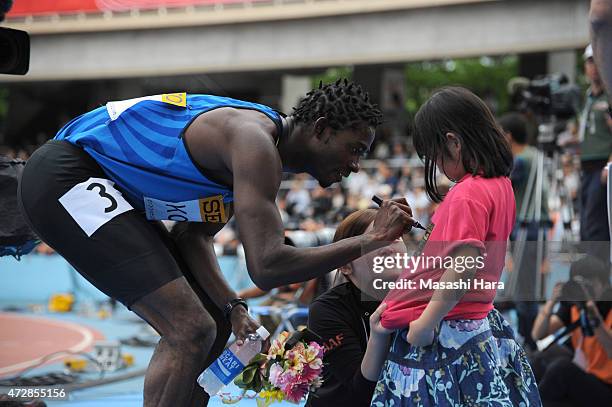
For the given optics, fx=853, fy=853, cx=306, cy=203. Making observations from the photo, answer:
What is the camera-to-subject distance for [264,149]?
3062 millimetres

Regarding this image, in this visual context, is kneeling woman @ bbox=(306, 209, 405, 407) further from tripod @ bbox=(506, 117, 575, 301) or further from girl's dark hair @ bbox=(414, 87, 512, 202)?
tripod @ bbox=(506, 117, 575, 301)

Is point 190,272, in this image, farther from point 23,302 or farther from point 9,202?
point 23,302

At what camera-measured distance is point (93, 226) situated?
10.7ft

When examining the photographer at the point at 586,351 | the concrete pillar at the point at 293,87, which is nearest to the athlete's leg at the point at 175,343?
the photographer at the point at 586,351

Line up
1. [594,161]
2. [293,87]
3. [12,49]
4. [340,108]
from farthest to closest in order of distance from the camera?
[293,87]
[594,161]
[12,49]
[340,108]

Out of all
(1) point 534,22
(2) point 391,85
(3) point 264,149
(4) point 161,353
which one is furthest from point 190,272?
(2) point 391,85

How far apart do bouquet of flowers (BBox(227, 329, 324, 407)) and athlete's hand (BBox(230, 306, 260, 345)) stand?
0.16 metres

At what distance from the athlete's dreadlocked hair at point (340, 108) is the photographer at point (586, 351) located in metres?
2.24

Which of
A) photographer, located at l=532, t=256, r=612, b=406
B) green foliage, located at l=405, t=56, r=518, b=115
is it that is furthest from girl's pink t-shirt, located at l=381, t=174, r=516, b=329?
green foliage, located at l=405, t=56, r=518, b=115

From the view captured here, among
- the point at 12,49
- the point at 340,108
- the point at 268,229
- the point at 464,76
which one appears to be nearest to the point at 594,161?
the point at 340,108

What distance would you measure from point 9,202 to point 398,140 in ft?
61.3

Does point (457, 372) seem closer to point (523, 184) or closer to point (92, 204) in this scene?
point (92, 204)

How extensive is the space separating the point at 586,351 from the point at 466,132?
101 inches

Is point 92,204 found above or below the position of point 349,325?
above
